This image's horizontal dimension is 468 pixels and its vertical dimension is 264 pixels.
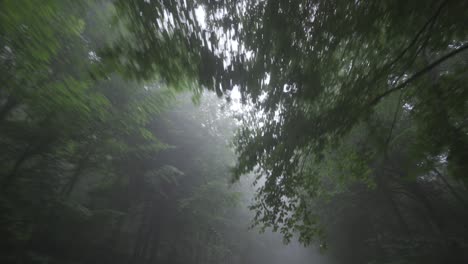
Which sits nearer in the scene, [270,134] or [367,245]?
[270,134]

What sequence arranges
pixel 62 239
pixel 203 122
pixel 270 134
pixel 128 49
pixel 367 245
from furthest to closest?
1. pixel 367 245
2. pixel 203 122
3. pixel 62 239
4. pixel 270 134
5. pixel 128 49

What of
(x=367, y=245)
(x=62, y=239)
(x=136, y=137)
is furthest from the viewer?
(x=367, y=245)

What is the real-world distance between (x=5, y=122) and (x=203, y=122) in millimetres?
9786

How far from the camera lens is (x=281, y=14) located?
2393mm

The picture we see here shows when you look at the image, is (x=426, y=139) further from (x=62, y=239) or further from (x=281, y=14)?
(x=62, y=239)

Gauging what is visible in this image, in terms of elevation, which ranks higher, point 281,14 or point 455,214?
point 455,214

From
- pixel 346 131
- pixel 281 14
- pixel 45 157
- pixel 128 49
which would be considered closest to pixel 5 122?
pixel 45 157

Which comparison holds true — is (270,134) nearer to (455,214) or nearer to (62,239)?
(62,239)

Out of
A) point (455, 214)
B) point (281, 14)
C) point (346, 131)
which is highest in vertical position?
point (455, 214)

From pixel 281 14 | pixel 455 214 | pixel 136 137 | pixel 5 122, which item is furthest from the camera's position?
pixel 455 214

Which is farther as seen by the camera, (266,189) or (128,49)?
(266,189)

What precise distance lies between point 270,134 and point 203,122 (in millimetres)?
11801

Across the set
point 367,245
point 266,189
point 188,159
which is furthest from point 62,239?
point 367,245

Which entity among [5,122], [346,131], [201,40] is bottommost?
[346,131]
